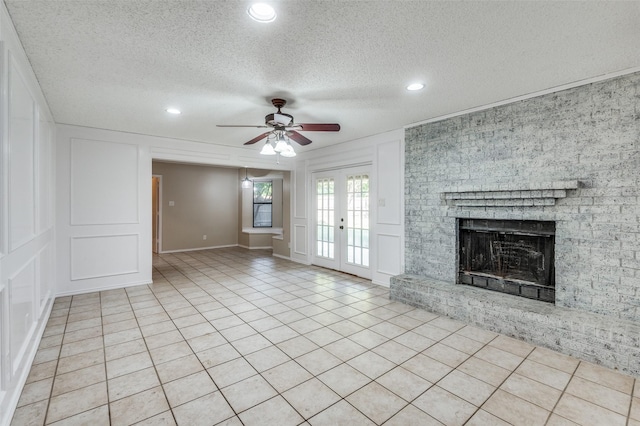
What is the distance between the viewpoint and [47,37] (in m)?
2.14

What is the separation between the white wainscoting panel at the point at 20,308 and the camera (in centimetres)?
207

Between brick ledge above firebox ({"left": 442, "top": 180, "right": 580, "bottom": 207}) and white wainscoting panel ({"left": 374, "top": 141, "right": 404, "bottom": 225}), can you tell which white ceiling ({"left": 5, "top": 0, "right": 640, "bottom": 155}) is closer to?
brick ledge above firebox ({"left": 442, "top": 180, "right": 580, "bottom": 207})

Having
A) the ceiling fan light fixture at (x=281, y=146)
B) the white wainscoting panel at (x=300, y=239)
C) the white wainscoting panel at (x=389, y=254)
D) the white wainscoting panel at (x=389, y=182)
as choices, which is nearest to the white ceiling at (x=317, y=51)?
the ceiling fan light fixture at (x=281, y=146)

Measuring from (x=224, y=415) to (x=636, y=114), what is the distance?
4.06m

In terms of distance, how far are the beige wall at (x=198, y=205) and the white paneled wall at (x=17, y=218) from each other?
471cm

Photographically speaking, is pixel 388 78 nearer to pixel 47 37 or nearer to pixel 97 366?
pixel 47 37

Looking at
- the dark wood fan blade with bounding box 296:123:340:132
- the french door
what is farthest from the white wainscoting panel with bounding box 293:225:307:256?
the dark wood fan blade with bounding box 296:123:340:132

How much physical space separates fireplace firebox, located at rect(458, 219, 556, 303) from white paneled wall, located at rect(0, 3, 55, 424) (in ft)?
14.0

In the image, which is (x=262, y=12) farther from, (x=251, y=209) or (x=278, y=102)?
(x=251, y=209)

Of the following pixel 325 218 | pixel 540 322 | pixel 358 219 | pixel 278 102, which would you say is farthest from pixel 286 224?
pixel 540 322

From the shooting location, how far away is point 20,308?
7.59ft

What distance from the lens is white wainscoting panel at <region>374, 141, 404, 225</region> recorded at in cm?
462

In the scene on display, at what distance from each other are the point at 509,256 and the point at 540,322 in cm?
84

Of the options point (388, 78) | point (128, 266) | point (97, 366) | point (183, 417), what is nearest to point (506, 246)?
point (388, 78)
